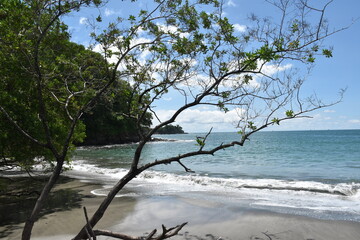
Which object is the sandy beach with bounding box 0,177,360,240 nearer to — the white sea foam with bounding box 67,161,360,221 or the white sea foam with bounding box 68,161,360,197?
the white sea foam with bounding box 67,161,360,221

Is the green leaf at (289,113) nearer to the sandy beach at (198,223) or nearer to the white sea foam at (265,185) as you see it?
the sandy beach at (198,223)

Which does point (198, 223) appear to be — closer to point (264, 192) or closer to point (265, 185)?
point (264, 192)

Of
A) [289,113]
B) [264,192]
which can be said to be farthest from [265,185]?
[289,113]

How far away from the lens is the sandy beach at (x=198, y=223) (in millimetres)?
7109

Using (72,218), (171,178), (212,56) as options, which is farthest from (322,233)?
(171,178)

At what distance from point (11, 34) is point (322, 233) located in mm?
7623

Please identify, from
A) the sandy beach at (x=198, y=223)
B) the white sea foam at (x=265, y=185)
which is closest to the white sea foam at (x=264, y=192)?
the white sea foam at (x=265, y=185)

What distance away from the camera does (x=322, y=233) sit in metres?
7.21

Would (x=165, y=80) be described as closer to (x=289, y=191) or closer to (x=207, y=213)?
(x=207, y=213)

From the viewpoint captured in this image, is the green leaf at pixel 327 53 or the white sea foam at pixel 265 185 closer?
the green leaf at pixel 327 53

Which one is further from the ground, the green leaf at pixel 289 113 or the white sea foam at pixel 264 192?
the green leaf at pixel 289 113

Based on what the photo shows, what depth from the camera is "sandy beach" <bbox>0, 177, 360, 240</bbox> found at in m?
7.11

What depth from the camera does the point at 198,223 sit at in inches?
316

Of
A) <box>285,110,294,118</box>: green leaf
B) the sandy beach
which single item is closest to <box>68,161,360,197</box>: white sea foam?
the sandy beach
